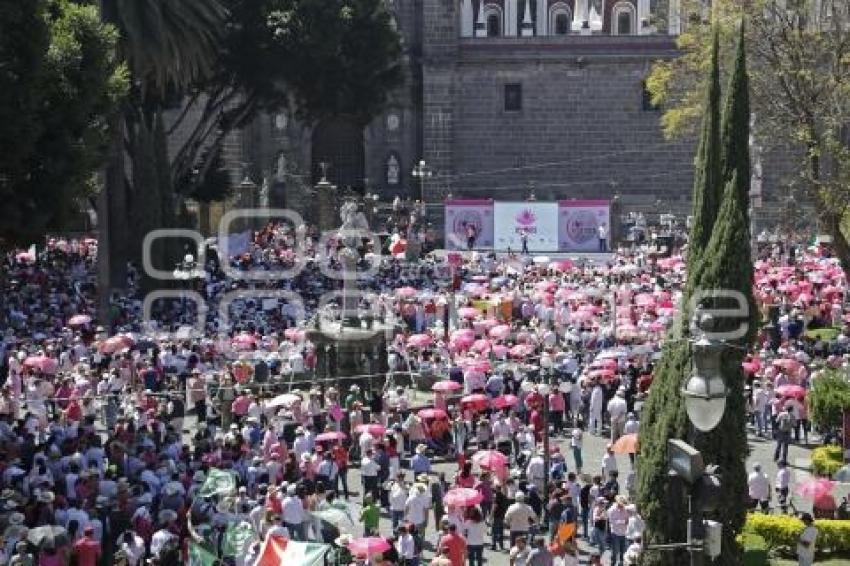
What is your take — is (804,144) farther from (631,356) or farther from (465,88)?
(465,88)

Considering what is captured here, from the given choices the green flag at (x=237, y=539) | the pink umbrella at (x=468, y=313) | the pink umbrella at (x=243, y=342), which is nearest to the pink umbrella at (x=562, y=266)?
the pink umbrella at (x=468, y=313)

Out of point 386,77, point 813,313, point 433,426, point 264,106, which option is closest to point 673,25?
point 386,77

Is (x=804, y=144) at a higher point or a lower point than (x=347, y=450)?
higher

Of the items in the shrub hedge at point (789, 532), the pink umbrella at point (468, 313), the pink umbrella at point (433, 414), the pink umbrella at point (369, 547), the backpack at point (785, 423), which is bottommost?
the shrub hedge at point (789, 532)

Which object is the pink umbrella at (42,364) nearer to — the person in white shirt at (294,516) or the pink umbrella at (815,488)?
the person in white shirt at (294,516)

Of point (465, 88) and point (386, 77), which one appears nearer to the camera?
point (386, 77)

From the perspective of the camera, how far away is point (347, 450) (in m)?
22.3

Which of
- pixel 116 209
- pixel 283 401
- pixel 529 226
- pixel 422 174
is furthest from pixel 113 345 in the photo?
pixel 422 174

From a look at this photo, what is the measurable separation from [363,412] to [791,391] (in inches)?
272

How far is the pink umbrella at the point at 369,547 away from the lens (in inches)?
593

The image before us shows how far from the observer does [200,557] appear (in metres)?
14.8

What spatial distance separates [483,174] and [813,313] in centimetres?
2771

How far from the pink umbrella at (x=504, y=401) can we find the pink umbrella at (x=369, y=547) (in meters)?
7.79

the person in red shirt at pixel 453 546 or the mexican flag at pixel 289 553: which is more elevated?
the mexican flag at pixel 289 553
